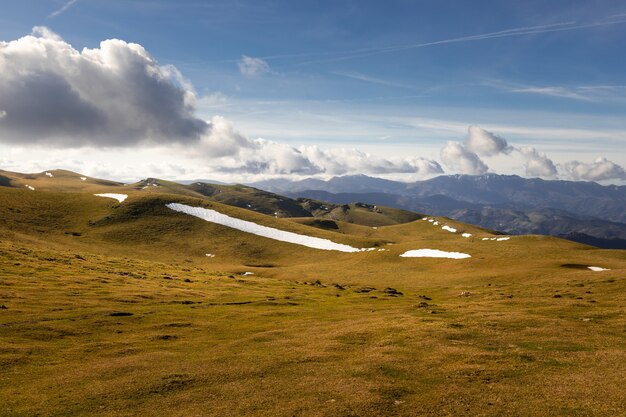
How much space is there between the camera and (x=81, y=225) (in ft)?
534

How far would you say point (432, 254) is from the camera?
409 ft

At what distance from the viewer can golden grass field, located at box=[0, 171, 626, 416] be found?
2414 cm

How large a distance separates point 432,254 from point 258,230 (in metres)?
80.0

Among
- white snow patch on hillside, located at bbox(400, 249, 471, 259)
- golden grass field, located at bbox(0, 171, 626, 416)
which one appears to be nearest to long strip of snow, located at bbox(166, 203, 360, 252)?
white snow patch on hillside, located at bbox(400, 249, 471, 259)

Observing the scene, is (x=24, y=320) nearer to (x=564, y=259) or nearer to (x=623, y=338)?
(x=623, y=338)

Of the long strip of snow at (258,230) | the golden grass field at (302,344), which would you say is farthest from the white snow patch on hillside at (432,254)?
the long strip of snow at (258,230)

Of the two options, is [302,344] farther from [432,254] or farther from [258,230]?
[258,230]

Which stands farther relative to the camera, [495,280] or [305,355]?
[495,280]

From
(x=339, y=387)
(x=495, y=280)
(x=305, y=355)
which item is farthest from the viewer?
(x=495, y=280)

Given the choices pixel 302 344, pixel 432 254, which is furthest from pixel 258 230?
pixel 302 344

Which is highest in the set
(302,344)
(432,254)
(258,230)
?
(302,344)

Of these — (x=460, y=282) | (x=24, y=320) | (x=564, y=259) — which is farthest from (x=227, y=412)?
(x=564, y=259)

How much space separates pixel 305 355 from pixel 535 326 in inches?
961

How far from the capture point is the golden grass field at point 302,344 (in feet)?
79.2
